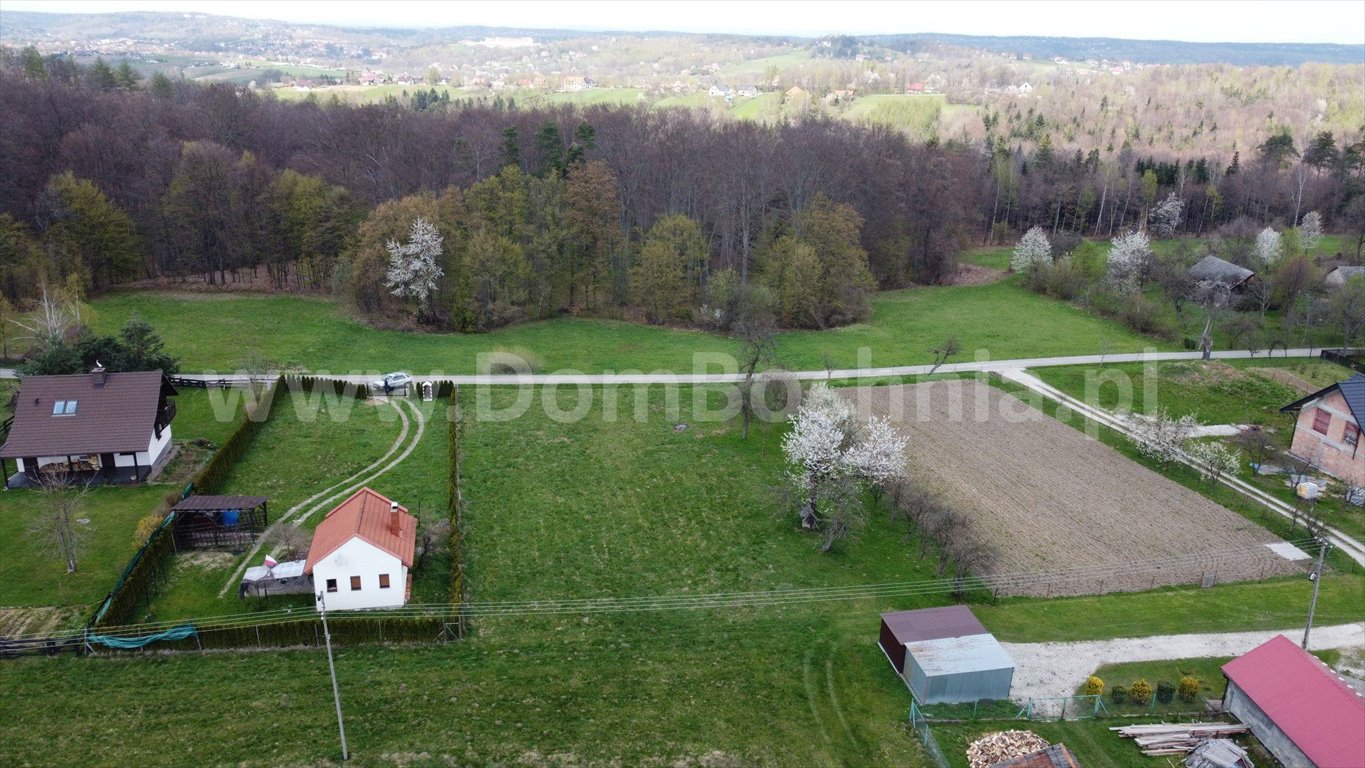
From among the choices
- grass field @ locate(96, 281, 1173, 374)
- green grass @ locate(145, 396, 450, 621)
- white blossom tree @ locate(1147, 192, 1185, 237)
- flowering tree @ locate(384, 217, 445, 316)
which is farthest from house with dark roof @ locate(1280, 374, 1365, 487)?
white blossom tree @ locate(1147, 192, 1185, 237)

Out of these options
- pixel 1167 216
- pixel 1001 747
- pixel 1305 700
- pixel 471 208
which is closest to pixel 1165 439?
pixel 1305 700

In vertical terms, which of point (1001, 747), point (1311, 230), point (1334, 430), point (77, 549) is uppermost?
point (1311, 230)

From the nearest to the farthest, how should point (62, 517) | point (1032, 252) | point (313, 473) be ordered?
1. point (62, 517)
2. point (313, 473)
3. point (1032, 252)

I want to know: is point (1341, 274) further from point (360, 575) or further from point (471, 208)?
point (360, 575)

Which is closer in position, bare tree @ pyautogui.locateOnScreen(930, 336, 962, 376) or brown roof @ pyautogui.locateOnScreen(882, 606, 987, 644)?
brown roof @ pyautogui.locateOnScreen(882, 606, 987, 644)

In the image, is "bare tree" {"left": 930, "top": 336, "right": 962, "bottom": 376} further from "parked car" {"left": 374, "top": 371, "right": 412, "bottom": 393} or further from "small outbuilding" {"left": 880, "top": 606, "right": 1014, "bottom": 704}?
"parked car" {"left": 374, "top": 371, "right": 412, "bottom": 393}

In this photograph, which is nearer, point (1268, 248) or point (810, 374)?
point (810, 374)
